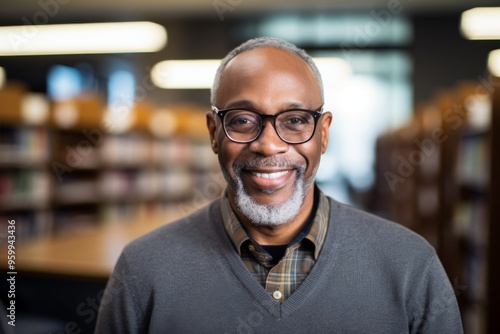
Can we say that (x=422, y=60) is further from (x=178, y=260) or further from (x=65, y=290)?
(x=178, y=260)

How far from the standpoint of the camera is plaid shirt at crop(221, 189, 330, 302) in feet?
4.25

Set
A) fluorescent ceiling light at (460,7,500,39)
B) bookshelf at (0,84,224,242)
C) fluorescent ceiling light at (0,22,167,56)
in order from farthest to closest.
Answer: fluorescent ceiling light at (0,22,167,56) < fluorescent ceiling light at (460,7,500,39) < bookshelf at (0,84,224,242)

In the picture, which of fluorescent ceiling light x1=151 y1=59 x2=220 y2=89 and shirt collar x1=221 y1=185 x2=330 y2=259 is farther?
fluorescent ceiling light x1=151 y1=59 x2=220 y2=89

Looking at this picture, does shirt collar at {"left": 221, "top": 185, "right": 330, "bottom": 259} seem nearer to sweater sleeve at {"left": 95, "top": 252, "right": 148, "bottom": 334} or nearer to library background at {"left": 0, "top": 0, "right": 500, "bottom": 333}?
sweater sleeve at {"left": 95, "top": 252, "right": 148, "bottom": 334}

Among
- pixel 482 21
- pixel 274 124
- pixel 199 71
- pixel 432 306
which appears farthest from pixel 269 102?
pixel 199 71

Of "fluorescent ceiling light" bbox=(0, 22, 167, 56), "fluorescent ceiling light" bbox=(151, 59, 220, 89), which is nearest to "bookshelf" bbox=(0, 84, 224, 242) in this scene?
"fluorescent ceiling light" bbox=(151, 59, 220, 89)

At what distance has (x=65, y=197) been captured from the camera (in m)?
5.85

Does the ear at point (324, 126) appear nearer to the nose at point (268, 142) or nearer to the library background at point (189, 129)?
the nose at point (268, 142)

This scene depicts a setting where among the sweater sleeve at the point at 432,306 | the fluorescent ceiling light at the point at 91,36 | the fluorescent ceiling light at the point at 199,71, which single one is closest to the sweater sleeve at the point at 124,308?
the sweater sleeve at the point at 432,306

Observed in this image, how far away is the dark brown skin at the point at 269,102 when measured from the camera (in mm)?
1269

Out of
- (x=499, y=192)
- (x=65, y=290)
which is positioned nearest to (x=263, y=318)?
(x=65, y=290)

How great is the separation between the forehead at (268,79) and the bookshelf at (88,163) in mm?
3736

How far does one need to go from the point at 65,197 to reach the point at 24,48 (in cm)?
299

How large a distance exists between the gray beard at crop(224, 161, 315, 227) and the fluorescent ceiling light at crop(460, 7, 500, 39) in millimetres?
5267
